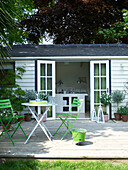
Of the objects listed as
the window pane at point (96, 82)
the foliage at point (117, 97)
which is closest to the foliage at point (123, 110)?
the foliage at point (117, 97)

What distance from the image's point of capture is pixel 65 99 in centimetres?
863

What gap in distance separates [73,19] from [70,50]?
496 centimetres

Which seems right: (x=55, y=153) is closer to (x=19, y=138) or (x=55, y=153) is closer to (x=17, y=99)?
(x=19, y=138)

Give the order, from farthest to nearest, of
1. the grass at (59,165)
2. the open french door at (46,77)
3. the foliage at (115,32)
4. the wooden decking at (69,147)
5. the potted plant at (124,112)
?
the foliage at (115,32), the open french door at (46,77), the potted plant at (124,112), the wooden decking at (69,147), the grass at (59,165)

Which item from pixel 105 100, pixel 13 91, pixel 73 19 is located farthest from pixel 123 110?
pixel 73 19

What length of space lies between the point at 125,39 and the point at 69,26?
3771mm

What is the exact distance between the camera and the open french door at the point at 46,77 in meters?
7.14

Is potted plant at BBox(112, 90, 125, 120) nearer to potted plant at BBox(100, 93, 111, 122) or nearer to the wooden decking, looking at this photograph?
potted plant at BBox(100, 93, 111, 122)

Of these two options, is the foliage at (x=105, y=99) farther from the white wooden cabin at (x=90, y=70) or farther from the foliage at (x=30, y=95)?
the foliage at (x=30, y=95)

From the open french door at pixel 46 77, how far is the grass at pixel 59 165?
3.95 metres

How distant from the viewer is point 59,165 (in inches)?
123

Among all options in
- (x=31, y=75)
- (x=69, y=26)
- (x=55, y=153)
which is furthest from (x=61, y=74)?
(x=55, y=153)

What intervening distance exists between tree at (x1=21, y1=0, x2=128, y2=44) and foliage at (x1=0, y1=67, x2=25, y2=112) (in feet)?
19.9

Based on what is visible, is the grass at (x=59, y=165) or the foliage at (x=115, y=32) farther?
the foliage at (x=115, y=32)
